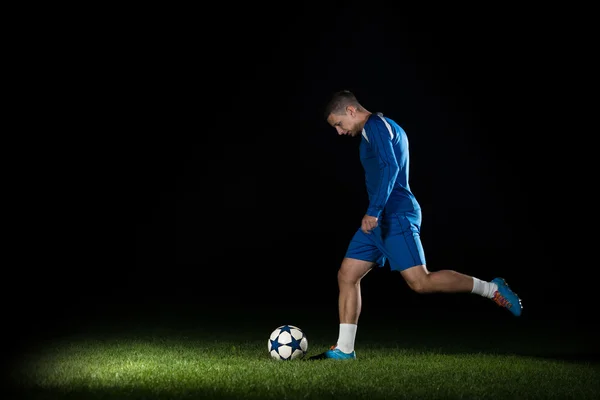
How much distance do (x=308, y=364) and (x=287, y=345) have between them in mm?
282

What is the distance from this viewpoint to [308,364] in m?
4.63

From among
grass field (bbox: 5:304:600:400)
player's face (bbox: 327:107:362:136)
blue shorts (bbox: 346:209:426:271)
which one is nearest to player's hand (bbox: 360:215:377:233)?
blue shorts (bbox: 346:209:426:271)

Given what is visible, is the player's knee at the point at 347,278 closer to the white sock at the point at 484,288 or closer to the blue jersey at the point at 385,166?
the blue jersey at the point at 385,166

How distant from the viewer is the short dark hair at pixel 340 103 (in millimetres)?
4942

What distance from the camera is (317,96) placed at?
14.0 meters

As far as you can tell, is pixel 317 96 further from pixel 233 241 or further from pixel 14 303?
pixel 14 303

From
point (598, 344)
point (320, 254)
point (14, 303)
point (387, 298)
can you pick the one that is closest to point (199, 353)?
point (598, 344)

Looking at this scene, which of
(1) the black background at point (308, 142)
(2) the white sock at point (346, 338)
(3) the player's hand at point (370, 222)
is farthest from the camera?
(1) the black background at point (308, 142)

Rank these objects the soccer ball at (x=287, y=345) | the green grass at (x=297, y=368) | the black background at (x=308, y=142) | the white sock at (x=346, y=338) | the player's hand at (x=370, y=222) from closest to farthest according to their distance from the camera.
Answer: the green grass at (x=297, y=368)
the player's hand at (x=370, y=222)
the soccer ball at (x=287, y=345)
the white sock at (x=346, y=338)
the black background at (x=308, y=142)

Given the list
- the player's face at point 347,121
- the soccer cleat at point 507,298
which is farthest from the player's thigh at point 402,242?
the player's face at point 347,121

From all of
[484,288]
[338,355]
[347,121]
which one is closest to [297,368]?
[338,355]

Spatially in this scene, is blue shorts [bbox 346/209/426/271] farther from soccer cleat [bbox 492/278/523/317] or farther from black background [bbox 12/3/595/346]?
black background [bbox 12/3/595/346]

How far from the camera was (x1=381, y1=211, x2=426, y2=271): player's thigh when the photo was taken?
4.77m

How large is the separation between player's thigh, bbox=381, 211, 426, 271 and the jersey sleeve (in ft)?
0.62
